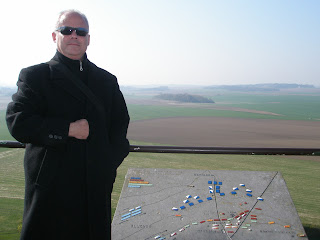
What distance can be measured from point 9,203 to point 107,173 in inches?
62.9

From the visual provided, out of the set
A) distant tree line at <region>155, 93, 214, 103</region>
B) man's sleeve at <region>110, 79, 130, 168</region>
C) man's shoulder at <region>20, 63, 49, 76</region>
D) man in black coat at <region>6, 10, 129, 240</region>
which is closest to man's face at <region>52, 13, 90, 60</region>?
man in black coat at <region>6, 10, 129, 240</region>

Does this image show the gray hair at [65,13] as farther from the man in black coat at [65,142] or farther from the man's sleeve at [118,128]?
the man's sleeve at [118,128]

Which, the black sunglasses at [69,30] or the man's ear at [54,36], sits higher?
the black sunglasses at [69,30]

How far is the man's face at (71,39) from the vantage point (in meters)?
1.48

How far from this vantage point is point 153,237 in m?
1.97

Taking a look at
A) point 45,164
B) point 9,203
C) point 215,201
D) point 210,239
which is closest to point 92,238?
point 45,164

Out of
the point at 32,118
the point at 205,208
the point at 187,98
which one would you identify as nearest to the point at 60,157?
the point at 32,118

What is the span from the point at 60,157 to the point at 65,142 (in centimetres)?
9

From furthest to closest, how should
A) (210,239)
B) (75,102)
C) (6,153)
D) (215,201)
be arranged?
1. (6,153)
2. (215,201)
3. (210,239)
4. (75,102)

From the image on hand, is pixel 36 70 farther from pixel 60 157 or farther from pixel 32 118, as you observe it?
pixel 60 157

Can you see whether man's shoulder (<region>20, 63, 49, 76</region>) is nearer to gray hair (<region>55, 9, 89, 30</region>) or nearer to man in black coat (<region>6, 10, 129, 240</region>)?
man in black coat (<region>6, 10, 129, 240</region>)

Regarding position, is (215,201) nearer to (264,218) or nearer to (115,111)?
(264,218)

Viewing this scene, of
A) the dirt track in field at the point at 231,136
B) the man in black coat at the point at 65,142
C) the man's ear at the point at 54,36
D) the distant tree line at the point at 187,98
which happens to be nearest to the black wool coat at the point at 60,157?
the man in black coat at the point at 65,142

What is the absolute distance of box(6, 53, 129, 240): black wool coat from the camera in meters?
1.37
